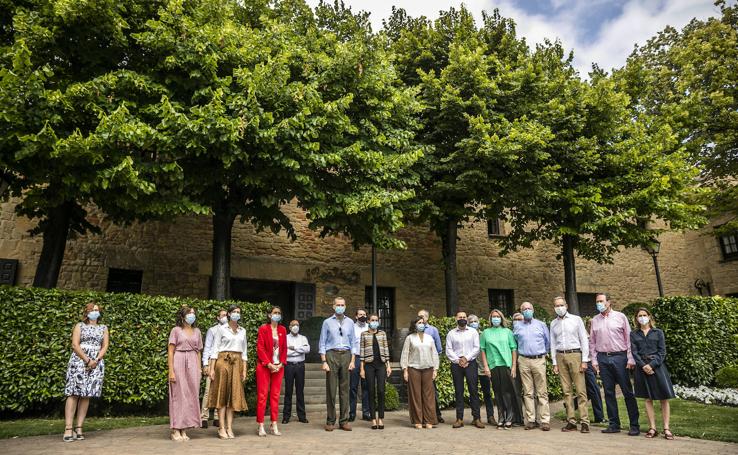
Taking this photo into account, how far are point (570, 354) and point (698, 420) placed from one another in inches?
97.9

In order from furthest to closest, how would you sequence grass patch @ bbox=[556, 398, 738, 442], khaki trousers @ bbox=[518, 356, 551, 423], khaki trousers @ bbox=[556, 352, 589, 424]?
1. khaki trousers @ bbox=[518, 356, 551, 423]
2. khaki trousers @ bbox=[556, 352, 589, 424]
3. grass patch @ bbox=[556, 398, 738, 442]

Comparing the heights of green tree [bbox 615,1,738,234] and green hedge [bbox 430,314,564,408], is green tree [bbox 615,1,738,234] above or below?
above

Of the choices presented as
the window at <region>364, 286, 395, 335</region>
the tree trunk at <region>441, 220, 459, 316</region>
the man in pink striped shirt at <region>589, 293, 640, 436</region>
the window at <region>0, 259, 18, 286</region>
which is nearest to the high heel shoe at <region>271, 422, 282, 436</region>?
the man in pink striped shirt at <region>589, 293, 640, 436</region>

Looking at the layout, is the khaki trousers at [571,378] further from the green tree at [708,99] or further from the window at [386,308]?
the green tree at [708,99]

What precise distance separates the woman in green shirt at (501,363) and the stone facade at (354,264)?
8.14m

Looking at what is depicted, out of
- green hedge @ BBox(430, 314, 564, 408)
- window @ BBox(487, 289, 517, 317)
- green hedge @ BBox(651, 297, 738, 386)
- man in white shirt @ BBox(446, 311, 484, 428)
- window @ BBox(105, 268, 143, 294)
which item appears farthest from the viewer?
window @ BBox(487, 289, 517, 317)

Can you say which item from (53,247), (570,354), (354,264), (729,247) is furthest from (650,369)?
(729,247)

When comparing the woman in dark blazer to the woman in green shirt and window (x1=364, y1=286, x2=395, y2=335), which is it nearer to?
the woman in green shirt

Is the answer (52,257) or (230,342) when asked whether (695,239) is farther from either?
(52,257)

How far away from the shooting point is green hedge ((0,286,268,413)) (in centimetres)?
770

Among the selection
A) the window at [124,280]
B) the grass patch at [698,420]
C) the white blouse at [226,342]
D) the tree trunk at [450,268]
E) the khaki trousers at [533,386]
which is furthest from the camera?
the tree trunk at [450,268]

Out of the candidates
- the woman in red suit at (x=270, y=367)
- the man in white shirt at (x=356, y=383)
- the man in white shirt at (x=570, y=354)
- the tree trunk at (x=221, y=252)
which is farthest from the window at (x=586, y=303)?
the woman in red suit at (x=270, y=367)

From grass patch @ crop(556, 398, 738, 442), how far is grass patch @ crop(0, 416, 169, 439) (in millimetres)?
7188

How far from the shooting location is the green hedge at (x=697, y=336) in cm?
1152
